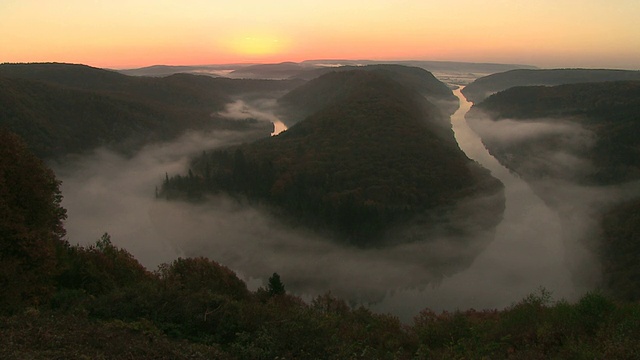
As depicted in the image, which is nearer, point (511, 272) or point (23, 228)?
point (23, 228)

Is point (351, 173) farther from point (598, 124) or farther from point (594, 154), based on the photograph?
point (598, 124)

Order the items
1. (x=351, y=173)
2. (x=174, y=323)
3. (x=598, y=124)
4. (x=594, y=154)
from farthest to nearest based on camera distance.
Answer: (x=598, y=124)
(x=594, y=154)
(x=351, y=173)
(x=174, y=323)

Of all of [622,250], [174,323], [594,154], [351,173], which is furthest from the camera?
[594,154]

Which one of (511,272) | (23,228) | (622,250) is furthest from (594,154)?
(23,228)

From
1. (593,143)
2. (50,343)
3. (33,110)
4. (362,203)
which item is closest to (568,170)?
(593,143)

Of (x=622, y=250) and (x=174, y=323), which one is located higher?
(x=174, y=323)

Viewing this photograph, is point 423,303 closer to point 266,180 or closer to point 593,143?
point 266,180

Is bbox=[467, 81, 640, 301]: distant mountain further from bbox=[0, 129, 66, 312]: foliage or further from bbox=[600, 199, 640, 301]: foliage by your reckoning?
bbox=[0, 129, 66, 312]: foliage

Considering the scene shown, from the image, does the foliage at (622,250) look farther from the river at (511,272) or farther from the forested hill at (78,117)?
the forested hill at (78,117)
